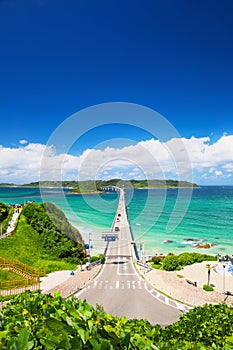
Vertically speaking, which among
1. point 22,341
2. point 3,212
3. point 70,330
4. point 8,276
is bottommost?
point 8,276

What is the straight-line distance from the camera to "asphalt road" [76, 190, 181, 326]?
1577cm

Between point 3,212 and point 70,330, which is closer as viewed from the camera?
point 70,330

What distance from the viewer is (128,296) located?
18.9m

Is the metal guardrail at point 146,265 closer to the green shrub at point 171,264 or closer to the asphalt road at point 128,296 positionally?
the asphalt road at point 128,296

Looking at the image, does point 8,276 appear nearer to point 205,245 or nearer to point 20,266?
point 20,266

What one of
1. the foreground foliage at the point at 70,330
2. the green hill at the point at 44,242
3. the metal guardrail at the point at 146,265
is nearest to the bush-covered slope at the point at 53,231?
the green hill at the point at 44,242

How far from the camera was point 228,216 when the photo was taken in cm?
8731

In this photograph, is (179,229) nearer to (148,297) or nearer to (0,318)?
(148,297)

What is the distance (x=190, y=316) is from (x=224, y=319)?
0.81 meters

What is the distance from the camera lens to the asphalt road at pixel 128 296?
51.7 ft

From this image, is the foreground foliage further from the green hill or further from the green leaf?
the green hill

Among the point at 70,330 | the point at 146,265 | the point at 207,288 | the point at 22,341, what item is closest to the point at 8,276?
the point at 146,265

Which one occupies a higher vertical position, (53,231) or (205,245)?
(53,231)

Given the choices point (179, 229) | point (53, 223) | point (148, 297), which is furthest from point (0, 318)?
point (179, 229)
